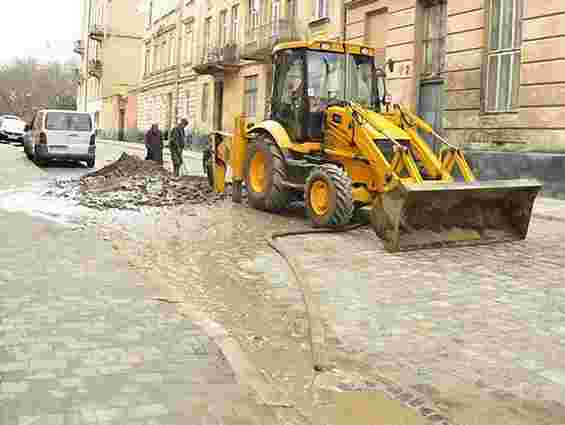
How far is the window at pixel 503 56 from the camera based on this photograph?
1512cm

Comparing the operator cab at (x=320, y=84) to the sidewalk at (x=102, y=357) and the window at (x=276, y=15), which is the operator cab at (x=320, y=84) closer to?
the sidewalk at (x=102, y=357)

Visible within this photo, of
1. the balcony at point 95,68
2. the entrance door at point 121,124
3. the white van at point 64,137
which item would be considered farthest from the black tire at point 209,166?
the balcony at point 95,68

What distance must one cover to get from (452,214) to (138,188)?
7365mm

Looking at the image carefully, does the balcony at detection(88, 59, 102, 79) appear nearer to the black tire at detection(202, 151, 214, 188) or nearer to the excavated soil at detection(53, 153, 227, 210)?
the excavated soil at detection(53, 153, 227, 210)

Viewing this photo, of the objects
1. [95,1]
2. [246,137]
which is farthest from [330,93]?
[95,1]

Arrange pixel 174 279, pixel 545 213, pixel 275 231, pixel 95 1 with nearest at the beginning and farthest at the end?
pixel 174 279 → pixel 275 231 → pixel 545 213 → pixel 95 1

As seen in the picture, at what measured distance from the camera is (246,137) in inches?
486

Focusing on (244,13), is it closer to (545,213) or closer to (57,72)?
(545,213)

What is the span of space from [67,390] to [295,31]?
75.8ft

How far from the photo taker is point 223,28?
33.2 meters

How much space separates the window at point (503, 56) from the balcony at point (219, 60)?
16897mm

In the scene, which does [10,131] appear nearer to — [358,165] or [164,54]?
[164,54]

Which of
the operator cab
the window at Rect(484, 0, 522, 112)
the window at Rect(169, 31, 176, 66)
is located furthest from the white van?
the window at Rect(169, 31, 176, 66)

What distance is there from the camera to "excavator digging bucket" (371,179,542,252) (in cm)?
801
